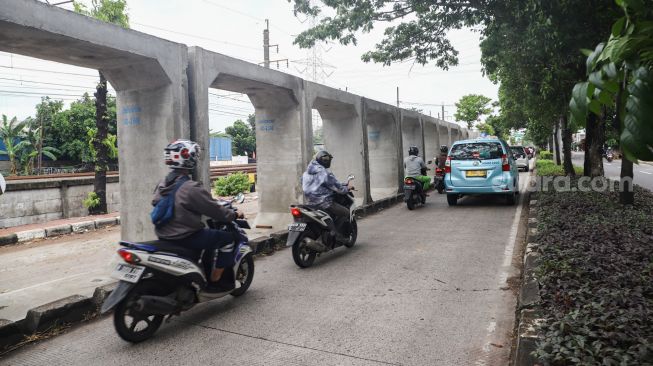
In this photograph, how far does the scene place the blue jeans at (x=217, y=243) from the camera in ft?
14.3

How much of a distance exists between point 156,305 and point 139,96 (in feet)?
13.3

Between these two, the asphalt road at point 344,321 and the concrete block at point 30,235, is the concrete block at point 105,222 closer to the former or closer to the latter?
the concrete block at point 30,235

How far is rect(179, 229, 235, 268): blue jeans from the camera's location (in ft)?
14.3

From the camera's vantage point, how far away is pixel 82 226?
11797 millimetres

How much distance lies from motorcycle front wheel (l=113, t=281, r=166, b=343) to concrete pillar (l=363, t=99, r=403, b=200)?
38.2 ft

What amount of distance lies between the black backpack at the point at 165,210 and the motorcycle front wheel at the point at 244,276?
3.68 ft

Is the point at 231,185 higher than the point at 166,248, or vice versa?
the point at 231,185

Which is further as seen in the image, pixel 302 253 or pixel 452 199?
pixel 452 199

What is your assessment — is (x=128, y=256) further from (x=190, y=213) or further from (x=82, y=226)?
(x=82, y=226)

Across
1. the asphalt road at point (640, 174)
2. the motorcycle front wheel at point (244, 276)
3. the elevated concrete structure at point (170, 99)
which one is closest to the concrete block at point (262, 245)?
the elevated concrete structure at point (170, 99)

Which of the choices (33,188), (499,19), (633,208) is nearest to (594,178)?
(633,208)

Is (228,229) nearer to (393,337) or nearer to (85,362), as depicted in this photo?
(85,362)

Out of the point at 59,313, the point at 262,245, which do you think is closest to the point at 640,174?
the point at 262,245

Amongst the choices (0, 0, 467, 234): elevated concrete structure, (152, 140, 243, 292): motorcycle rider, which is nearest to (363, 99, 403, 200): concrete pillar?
(0, 0, 467, 234): elevated concrete structure
